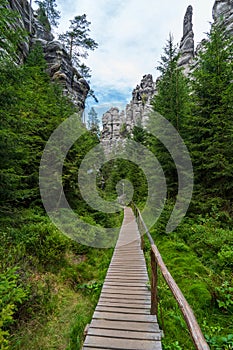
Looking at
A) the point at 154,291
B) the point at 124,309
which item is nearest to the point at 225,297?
the point at 154,291

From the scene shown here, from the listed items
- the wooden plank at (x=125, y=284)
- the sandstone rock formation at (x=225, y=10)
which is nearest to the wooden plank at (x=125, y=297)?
the wooden plank at (x=125, y=284)

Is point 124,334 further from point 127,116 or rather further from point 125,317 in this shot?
point 127,116

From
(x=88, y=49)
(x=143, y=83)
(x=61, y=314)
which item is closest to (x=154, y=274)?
(x=61, y=314)

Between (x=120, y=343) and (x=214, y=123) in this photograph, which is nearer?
(x=120, y=343)

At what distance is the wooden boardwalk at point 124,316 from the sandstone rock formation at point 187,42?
40.3m

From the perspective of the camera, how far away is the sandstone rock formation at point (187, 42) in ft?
123

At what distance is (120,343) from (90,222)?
21.3ft

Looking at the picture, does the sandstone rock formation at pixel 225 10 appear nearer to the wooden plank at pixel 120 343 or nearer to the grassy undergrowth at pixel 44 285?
the grassy undergrowth at pixel 44 285

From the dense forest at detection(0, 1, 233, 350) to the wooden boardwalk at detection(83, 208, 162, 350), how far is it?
0.34 meters

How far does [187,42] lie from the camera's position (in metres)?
39.6

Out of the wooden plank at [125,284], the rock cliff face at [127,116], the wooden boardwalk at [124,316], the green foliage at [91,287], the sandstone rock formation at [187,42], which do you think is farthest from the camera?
the rock cliff face at [127,116]

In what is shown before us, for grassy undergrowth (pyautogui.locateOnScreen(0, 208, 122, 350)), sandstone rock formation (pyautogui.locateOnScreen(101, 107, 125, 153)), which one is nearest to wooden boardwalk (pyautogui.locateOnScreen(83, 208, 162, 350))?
grassy undergrowth (pyautogui.locateOnScreen(0, 208, 122, 350))

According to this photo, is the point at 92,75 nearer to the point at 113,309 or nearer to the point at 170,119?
the point at 170,119

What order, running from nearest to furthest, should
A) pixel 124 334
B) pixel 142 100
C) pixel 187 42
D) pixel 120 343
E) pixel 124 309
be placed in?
pixel 120 343 < pixel 124 334 < pixel 124 309 < pixel 187 42 < pixel 142 100
